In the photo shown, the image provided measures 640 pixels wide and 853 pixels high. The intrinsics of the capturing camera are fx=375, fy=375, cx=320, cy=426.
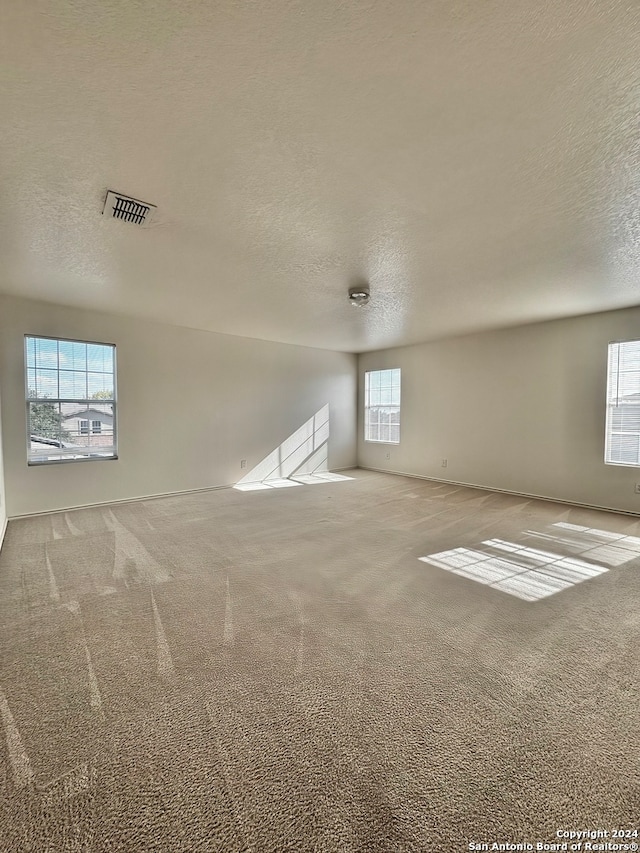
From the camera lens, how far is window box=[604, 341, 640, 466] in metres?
4.62

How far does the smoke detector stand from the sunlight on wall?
3475mm

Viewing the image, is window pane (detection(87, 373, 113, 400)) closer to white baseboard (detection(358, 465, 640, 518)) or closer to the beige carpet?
the beige carpet

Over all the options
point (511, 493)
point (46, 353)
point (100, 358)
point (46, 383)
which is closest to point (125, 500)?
point (46, 383)

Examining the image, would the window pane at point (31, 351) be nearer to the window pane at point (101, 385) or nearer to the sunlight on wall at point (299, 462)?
the window pane at point (101, 385)

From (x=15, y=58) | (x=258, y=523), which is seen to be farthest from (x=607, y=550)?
(x=15, y=58)

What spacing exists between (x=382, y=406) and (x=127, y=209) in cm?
608

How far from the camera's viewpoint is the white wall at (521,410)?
487cm

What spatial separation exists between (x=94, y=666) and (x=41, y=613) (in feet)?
→ 2.59

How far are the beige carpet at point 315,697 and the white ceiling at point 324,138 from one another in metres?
2.54

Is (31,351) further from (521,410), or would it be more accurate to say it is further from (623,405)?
(623,405)

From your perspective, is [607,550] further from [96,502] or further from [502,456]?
[96,502]

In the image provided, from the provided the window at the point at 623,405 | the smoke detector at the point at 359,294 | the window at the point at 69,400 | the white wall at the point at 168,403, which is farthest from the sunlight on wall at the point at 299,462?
the window at the point at 623,405

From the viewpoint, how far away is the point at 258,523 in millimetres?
4285

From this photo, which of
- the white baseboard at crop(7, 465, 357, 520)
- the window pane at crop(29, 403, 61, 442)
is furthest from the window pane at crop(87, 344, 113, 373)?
the white baseboard at crop(7, 465, 357, 520)
